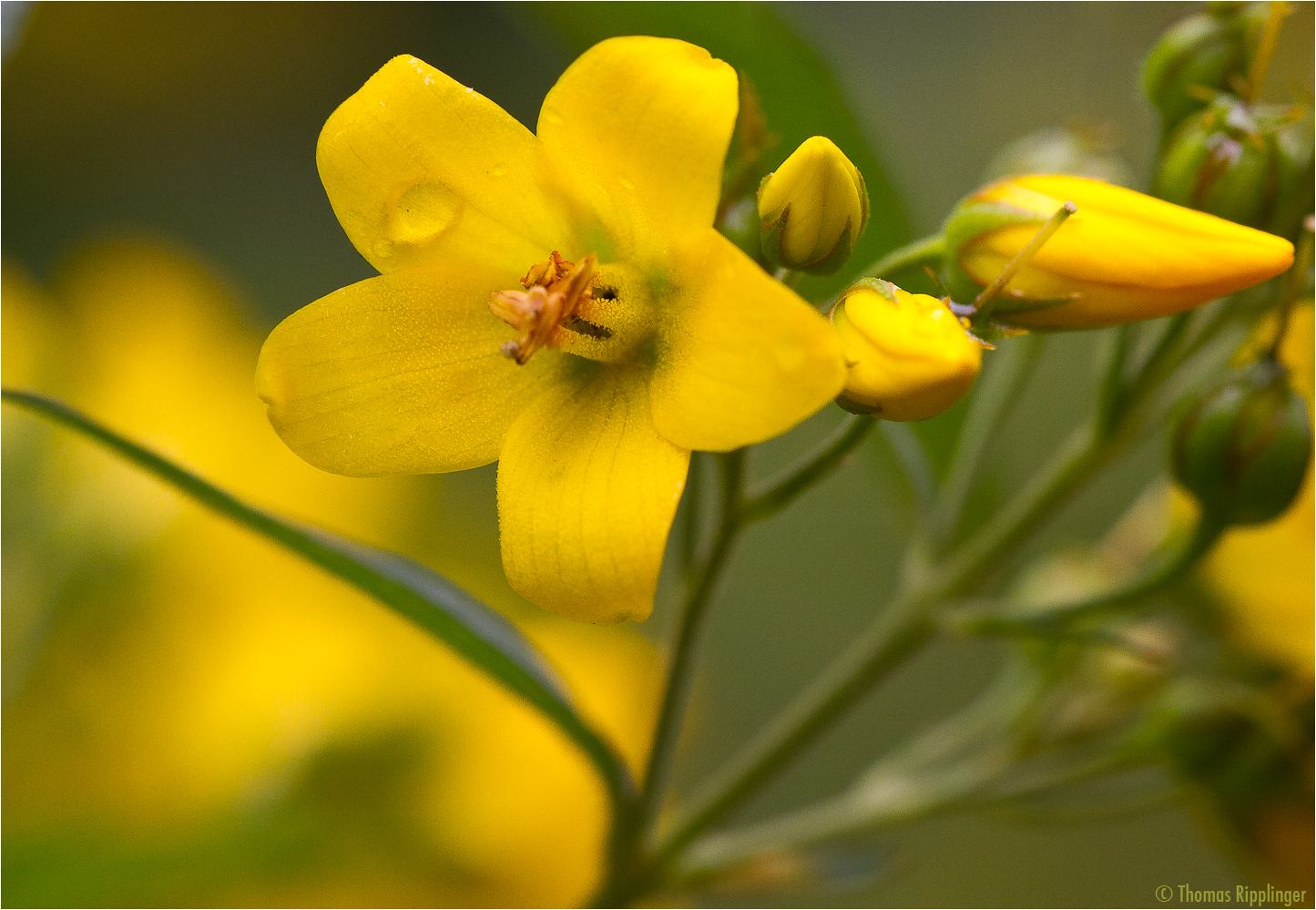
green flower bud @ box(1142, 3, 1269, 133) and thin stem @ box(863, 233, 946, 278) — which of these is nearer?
thin stem @ box(863, 233, 946, 278)

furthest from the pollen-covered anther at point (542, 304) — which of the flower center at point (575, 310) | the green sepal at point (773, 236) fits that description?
the green sepal at point (773, 236)

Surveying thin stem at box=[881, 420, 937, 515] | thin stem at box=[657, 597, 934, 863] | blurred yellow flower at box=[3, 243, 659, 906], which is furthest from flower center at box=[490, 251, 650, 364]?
blurred yellow flower at box=[3, 243, 659, 906]

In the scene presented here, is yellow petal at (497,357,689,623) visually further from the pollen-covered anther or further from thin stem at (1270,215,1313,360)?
thin stem at (1270,215,1313,360)

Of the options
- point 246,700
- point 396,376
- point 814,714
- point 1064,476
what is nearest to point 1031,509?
point 1064,476

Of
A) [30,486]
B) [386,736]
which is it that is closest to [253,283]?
[30,486]

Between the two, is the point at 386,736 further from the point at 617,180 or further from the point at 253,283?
the point at 253,283
